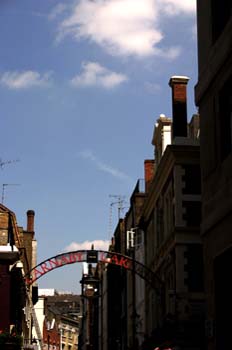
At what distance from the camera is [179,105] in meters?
40.8

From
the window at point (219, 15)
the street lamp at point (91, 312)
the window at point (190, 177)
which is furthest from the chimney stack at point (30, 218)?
the window at point (219, 15)

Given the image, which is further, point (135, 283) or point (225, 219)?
point (135, 283)

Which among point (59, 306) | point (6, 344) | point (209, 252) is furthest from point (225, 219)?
point (59, 306)

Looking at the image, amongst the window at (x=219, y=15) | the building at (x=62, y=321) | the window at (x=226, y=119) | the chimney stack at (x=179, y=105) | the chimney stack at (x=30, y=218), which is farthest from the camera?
the building at (x=62, y=321)

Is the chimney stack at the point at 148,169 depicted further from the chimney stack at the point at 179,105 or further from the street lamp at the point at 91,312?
the street lamp at the point at 91,312

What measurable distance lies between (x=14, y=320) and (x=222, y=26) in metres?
32.0

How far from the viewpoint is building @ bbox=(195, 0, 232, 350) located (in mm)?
19109

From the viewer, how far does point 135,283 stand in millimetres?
55500

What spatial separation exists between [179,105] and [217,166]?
21328 millimetres

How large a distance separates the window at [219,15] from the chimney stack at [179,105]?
18.2 meters

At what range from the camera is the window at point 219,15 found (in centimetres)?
2060

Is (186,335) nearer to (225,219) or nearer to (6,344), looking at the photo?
(6,344)

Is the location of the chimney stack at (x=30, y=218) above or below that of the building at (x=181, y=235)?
above

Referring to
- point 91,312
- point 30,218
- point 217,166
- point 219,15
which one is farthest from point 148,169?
point 91,312
